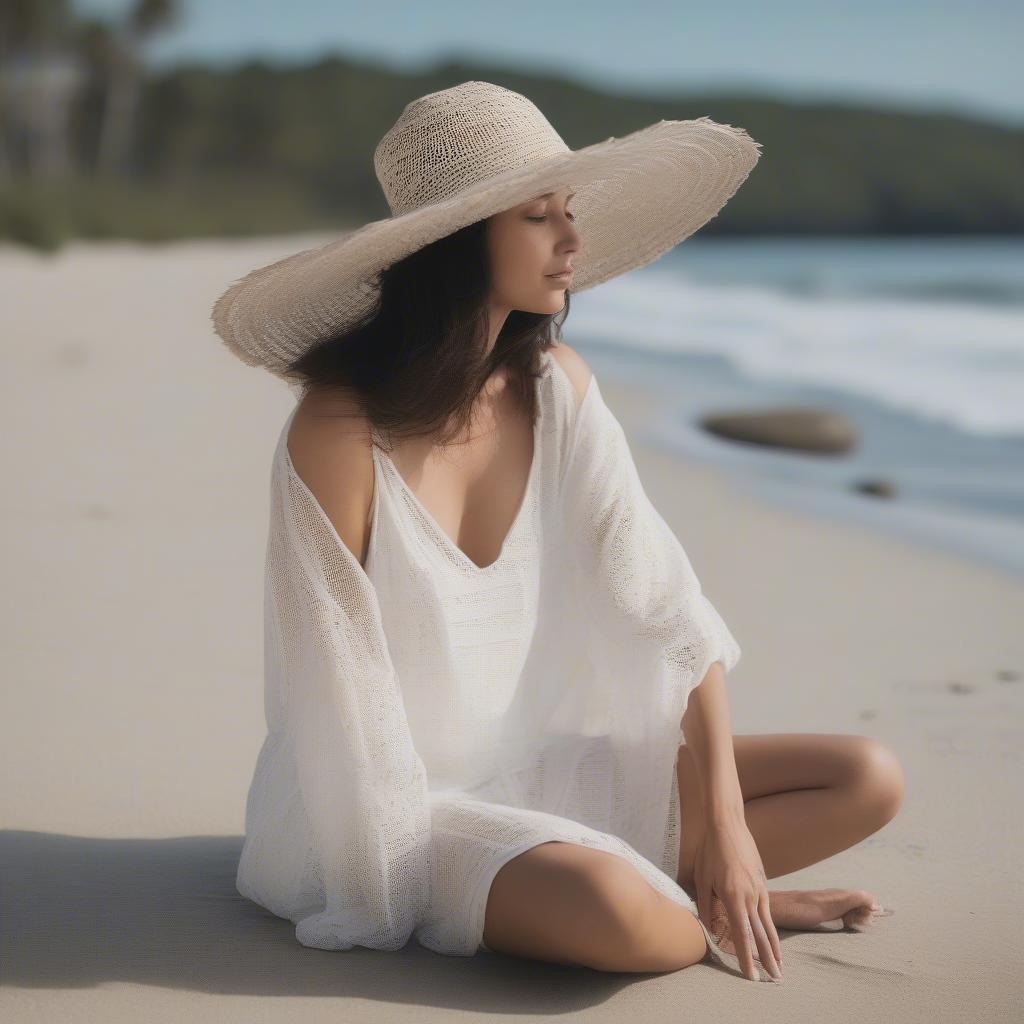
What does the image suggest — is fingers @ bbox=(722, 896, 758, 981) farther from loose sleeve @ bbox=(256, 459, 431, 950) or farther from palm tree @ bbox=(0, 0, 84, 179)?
palm tree @ bbox=(0, 0, 84, 179)

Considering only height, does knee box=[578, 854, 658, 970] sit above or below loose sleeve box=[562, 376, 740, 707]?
below

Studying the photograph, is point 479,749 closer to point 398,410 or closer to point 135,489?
point 398,410

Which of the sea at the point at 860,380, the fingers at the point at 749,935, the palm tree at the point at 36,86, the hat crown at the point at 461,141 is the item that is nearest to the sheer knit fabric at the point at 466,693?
the fingers at the point at 749,935

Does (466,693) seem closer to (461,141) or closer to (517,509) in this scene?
(517,509)

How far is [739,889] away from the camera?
2.55 metres

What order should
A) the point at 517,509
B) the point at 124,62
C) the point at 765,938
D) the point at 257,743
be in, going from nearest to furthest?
the point at 765,938, the point at 517,509, the point at 257,743, the point at 124,62

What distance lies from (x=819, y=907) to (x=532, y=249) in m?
1.25

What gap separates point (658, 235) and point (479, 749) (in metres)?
1.14

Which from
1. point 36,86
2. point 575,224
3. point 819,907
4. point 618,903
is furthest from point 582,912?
point 36,86

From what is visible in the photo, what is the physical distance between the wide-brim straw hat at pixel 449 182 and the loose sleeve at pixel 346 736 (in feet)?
1.04

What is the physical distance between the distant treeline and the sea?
27.7 meters

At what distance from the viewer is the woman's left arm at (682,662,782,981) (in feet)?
8.38

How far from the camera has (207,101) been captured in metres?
82.1

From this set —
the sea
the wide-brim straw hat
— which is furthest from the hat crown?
the sea
